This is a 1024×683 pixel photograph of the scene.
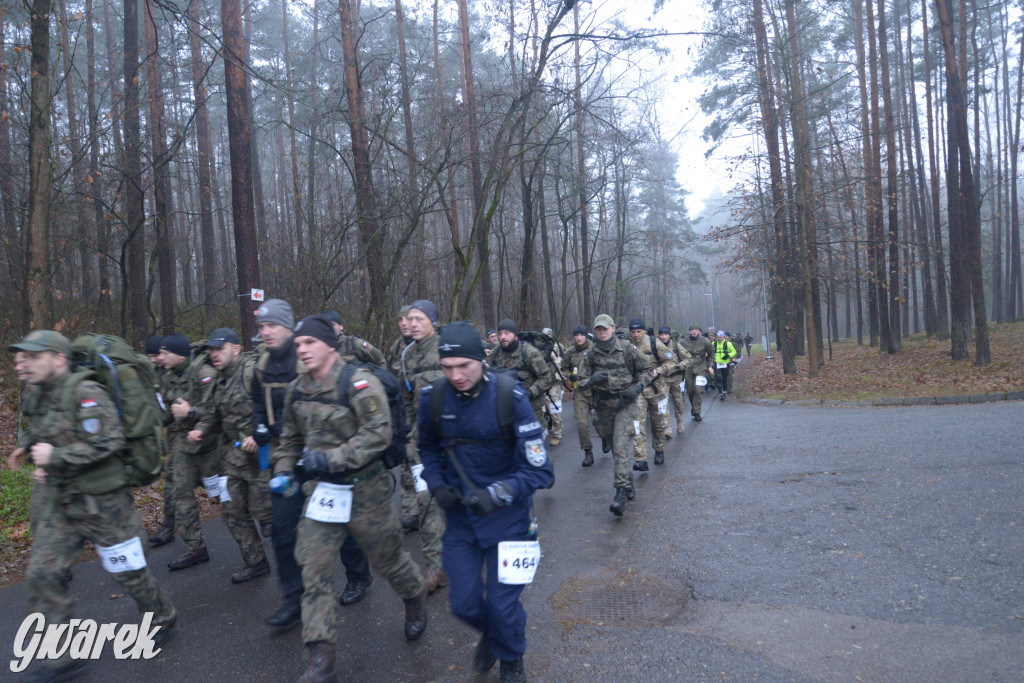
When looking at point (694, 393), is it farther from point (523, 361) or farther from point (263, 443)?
point (263, 443)

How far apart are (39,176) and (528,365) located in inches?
239

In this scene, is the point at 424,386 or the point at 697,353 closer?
the point at 424,386

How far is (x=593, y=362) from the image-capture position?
27.4 feet

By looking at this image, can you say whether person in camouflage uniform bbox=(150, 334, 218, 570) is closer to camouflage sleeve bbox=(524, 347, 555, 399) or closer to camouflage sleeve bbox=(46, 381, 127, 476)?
camouflage sleeve bbox=(46, 381, 127, 476)

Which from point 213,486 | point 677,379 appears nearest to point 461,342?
point 213,486

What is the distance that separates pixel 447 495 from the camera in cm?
377

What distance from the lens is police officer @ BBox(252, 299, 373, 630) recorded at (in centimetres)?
470

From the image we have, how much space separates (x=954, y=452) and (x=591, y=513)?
17.0 ft

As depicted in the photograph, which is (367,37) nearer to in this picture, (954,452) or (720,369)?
(720,369)

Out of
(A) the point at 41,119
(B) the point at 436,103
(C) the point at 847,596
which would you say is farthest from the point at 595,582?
(B) the point at 436,103

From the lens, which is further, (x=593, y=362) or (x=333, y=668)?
(x=593, y=362)

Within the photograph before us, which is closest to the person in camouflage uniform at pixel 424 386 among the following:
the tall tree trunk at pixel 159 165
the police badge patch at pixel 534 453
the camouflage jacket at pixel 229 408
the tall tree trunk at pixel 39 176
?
the camouflage jacket at pixel 229 408

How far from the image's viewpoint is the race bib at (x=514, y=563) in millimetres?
3703

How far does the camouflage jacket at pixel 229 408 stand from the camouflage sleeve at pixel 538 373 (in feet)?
11.5
